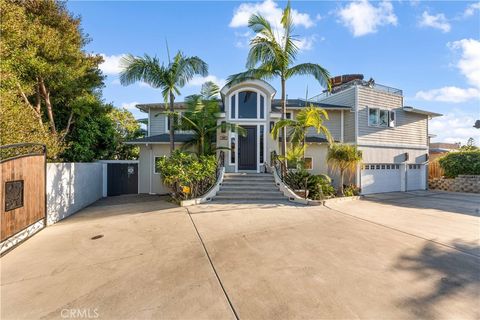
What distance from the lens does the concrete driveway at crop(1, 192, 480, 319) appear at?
9.34 feet

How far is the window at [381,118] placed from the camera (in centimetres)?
1475

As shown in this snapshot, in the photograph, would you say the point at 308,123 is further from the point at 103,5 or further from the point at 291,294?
the point at 103,5

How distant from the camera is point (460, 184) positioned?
14492 millimetres

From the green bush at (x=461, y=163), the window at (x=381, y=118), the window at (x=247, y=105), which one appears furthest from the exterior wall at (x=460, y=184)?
the window at (x=247, y=105)

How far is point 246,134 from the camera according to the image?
12281 mm

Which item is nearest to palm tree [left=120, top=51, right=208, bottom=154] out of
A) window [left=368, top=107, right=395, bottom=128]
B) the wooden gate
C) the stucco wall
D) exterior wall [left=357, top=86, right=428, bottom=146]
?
the stucco wall

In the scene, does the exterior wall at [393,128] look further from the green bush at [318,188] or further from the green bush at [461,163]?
the green bush at [318,188]

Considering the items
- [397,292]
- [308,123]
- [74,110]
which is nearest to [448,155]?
[308,123]

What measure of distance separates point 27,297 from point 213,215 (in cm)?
491

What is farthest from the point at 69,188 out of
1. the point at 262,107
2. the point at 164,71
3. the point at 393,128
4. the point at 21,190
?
the point at 393,128

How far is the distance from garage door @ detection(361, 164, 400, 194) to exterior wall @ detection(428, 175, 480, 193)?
3.41 metres

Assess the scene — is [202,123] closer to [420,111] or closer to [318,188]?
[318,188]

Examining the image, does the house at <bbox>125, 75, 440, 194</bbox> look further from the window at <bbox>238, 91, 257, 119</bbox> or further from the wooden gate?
the wooden gate

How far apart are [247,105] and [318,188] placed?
6094mm
